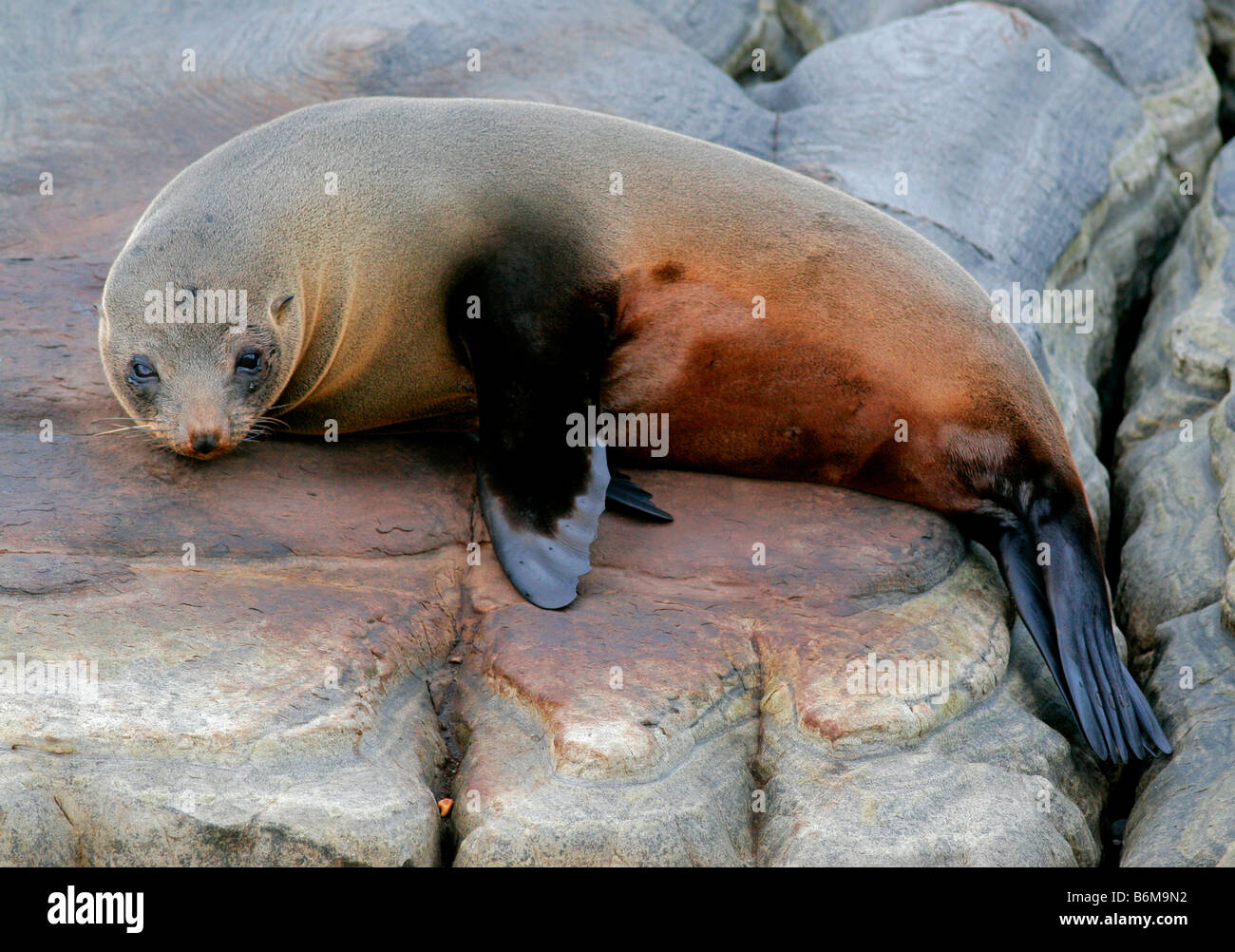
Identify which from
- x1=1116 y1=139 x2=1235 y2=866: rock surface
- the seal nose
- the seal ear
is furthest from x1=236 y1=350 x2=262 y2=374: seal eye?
x1=1116 y1=139 x2=1235 y2=866: rock surface

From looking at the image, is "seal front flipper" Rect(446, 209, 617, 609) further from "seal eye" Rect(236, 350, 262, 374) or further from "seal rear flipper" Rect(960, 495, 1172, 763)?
"seal rear flipper" Rect(960, 495, 1172, 763)

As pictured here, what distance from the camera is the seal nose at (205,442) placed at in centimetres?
419

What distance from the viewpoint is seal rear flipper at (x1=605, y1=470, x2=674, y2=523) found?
15.6 ft

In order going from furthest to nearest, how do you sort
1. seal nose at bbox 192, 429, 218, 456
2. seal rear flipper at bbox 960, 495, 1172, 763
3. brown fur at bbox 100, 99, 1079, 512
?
1. brown fur at bbox 100, 99, 1079, 512
2. seal rear flipper at bbox 960, 495, 1172, 763
3. seal nose at bbox 192, 429, 218, 456

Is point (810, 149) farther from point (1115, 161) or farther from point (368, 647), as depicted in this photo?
point (368, 647)

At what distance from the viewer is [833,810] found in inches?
146

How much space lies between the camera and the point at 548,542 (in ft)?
14.4

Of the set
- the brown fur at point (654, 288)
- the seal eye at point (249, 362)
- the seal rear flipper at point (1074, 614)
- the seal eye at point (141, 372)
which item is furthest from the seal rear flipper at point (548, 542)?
the seal rear flipper at point (1074, 614)

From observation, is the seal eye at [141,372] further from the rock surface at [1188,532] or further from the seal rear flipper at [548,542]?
the rock surface at [1188,532]

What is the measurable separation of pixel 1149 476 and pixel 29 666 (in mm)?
4414

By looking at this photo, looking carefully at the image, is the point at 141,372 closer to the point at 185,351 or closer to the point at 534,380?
the point at 185,351

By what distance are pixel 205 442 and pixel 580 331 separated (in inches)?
49.7

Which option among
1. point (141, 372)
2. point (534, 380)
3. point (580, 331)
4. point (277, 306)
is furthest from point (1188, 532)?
point (141, 372)

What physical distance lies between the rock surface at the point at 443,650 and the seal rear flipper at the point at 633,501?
51 mm
